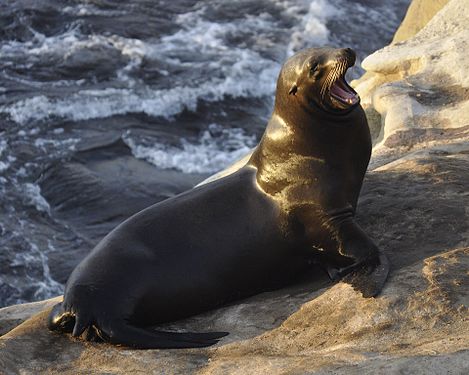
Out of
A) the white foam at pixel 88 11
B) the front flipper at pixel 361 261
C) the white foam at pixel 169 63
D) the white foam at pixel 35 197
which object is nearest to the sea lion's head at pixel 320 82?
the front flipper at pixel 361 261

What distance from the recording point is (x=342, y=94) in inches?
237

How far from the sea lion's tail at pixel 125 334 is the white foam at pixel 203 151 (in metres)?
6.89

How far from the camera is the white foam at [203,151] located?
12781mm

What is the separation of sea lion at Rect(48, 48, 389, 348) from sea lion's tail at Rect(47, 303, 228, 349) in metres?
0.02

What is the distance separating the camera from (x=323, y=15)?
1805 cm

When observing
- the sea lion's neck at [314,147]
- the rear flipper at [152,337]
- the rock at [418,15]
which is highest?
the sea lion's neck at [314,147]

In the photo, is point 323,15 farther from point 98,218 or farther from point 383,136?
point 383,136

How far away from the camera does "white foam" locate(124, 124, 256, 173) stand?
41.9 feet

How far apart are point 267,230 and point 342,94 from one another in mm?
903

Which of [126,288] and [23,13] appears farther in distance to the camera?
[23,13]

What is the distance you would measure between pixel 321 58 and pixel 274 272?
4.16 feet

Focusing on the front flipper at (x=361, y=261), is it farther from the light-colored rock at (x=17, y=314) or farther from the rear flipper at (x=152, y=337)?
the light-colored rock at (x=17, y=314)

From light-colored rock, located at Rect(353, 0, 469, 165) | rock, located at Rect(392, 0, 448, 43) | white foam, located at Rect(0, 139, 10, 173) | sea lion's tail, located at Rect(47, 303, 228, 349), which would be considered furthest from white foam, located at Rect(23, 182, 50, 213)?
sea lion's tail, located at Rect(47, 303, 228, 349)

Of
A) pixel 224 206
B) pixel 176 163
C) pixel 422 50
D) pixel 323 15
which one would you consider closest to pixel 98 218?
pixel 176 163
